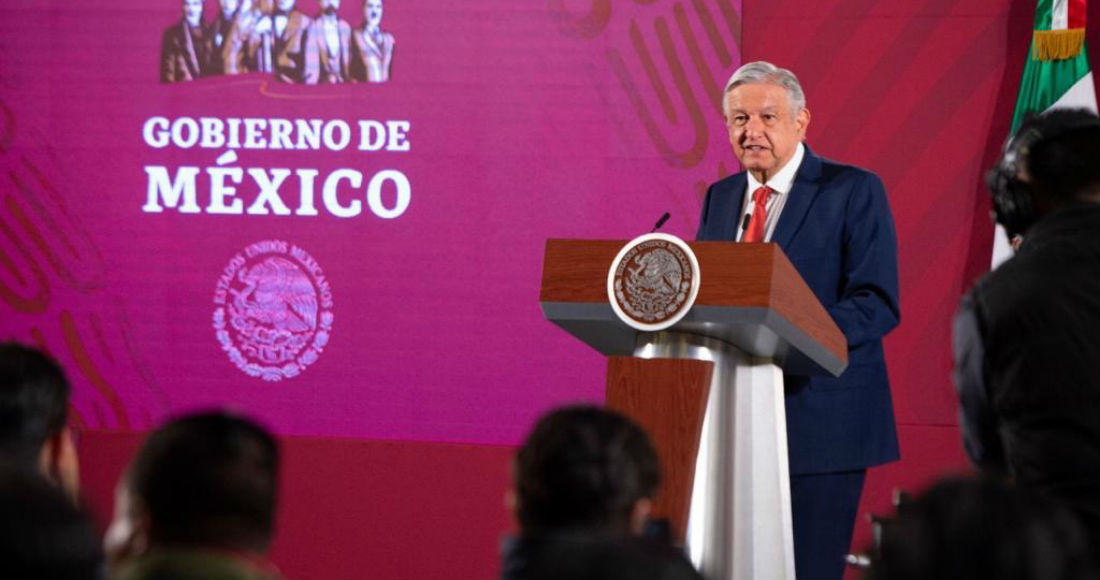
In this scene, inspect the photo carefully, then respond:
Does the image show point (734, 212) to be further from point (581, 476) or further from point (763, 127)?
point (581, 476)

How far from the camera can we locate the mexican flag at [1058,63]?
4.77 meters

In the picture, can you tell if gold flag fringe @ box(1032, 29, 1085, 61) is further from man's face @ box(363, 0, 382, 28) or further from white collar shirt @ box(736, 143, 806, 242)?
man's face @ box(363, 0, 382, 28)

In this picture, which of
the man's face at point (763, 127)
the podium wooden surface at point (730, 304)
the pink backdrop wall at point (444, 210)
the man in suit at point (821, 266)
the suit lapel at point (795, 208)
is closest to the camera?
the podium wooden surface at point (730, 304)

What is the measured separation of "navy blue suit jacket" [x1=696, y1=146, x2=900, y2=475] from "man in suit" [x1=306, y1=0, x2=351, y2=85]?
86.0 inches

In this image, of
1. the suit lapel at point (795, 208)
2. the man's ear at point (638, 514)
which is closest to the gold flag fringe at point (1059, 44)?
the suit lapel at point (795, 208)

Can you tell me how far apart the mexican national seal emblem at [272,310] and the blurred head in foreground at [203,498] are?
3.86 meters

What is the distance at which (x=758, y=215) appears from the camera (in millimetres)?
3562

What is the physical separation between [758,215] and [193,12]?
107 inches

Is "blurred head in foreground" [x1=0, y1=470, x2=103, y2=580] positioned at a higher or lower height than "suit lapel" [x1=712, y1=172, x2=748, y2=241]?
lower

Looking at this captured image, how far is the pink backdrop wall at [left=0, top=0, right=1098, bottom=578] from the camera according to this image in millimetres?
5043

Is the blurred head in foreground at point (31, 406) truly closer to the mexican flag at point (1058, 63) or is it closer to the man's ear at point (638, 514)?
the man's ear at point (638, 514)

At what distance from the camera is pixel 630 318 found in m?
2.84

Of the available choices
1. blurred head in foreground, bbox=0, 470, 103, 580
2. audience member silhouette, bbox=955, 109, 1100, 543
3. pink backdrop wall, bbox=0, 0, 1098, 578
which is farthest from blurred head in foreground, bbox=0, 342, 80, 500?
pink backdrop wall, bbox=0, 0, 1098, 578

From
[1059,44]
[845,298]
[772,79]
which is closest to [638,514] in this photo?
[845,298]
